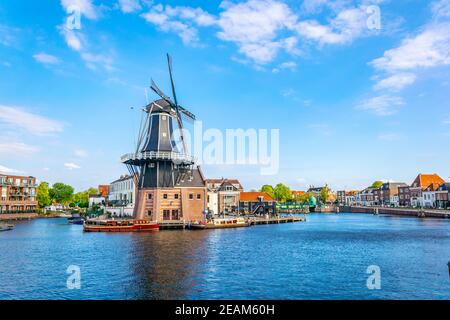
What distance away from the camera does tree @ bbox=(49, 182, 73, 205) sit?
5384 inches

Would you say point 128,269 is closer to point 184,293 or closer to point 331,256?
point 184,293

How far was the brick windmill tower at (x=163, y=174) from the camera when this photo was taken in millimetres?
64812

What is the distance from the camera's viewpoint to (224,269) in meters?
29.0

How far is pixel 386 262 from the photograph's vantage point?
31969 mm

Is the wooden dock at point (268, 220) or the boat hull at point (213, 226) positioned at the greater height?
the boat hull at point (213, 226)

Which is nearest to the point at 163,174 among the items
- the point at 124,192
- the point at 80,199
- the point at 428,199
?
the point at 124,192

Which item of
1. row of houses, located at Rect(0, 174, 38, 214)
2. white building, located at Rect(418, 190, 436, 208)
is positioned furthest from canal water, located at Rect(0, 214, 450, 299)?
white building, located at Rect(418, 190, 436, 208)

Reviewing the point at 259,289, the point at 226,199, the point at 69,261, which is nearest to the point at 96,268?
the point at 69,261

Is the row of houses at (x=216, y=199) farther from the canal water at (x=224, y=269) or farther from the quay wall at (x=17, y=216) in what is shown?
the canal water at (x=224, y=269)

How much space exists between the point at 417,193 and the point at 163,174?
108 m

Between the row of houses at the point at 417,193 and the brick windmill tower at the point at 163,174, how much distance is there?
290ft

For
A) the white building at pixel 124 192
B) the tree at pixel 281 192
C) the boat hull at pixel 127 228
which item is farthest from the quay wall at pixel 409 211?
the white building at pixel 124 192

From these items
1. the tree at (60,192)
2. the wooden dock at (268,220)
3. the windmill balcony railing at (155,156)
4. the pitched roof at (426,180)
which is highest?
the windmill balcony railing at (155,156)

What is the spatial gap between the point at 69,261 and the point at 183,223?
101 feet
